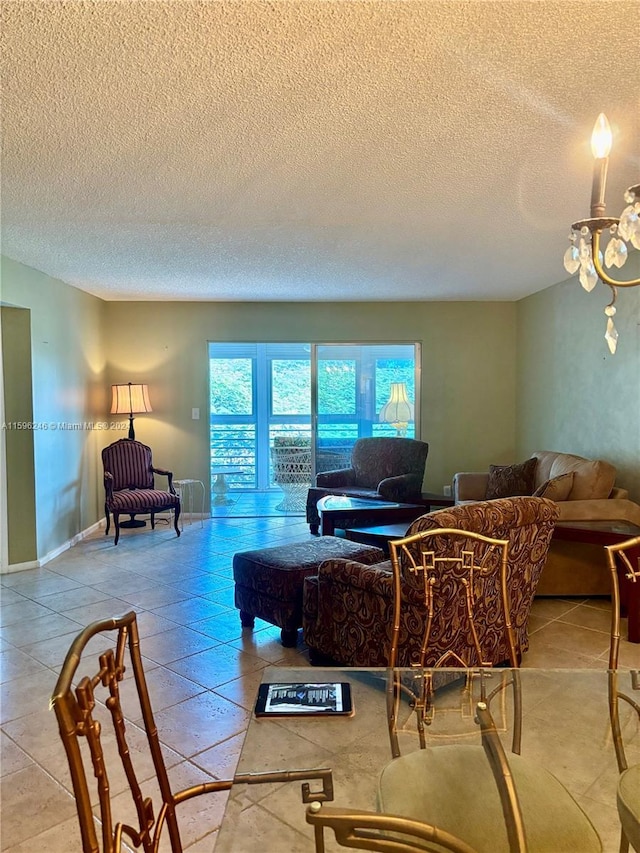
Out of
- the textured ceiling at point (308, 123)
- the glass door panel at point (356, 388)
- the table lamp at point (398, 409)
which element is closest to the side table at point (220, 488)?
the glass door panel at point (356, 388)

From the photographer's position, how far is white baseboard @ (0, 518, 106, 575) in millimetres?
4864

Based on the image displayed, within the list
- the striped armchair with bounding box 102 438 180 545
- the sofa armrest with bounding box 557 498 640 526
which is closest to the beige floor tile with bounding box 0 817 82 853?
the sofa armrest with bounding box 557 498 640 526

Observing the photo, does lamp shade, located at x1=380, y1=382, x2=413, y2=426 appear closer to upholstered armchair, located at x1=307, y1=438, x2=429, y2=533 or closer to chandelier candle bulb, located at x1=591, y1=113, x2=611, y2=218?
upholstered armchair, located at x1=307, y1=438, x2=429, y2=533

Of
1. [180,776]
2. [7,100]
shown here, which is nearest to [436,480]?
[180,776]

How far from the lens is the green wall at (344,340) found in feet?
22.7

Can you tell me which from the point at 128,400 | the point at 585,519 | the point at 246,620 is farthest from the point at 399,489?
the point at 128,400

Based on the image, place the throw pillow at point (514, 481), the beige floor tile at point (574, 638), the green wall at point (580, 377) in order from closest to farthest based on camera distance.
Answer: the beige floor tile at point (574, 638)
the green wall at point (580, 377)
the throw pillow at point (514, 481)

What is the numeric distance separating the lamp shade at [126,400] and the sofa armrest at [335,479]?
2.16m

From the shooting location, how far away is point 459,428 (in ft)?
23.5

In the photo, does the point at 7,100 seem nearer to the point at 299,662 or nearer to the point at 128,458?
the point at 299,662

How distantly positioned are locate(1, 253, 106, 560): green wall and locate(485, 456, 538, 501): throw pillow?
400 cm

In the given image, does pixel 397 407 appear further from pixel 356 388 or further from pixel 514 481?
pixel 514 481

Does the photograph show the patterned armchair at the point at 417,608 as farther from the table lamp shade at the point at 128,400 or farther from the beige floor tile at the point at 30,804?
the table lamp shade at the point at 128,400

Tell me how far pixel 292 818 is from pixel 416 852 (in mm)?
644
